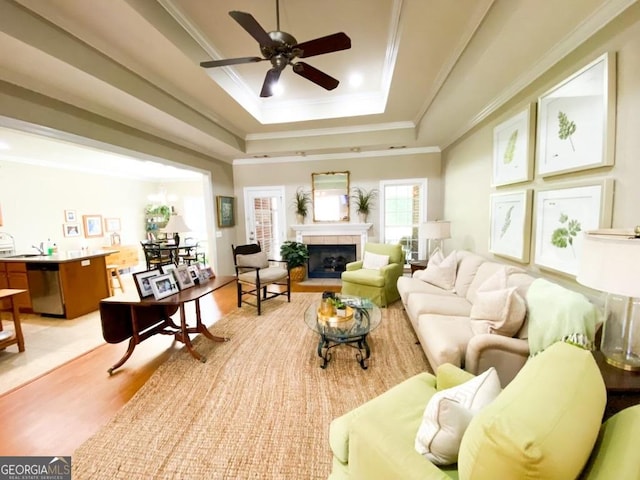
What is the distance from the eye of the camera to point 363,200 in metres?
5.18

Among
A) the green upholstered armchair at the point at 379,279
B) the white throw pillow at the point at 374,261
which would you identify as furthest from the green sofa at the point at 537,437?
the white throw pillow at the point at 374,261

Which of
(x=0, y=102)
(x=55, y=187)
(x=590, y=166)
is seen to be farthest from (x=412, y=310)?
(x=55, y=187)

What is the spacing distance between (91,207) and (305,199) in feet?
17.4

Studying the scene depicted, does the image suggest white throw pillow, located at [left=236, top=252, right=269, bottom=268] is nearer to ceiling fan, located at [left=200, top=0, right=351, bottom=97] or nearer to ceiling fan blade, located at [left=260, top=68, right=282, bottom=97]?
ceiling fan blade, located at [left=260, top=68, right=282, bottom=97]

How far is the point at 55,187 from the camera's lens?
5.67 m

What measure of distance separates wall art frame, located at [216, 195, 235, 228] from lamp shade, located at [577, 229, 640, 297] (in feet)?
16.6

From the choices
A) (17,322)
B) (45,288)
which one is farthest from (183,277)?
(45,288)

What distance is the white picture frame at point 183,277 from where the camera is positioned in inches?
107

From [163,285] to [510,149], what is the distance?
146 inches

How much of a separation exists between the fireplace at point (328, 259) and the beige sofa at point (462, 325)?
214 cm

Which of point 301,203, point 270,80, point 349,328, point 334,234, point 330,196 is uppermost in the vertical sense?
point 270,80

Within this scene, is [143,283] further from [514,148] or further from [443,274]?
[514,148]

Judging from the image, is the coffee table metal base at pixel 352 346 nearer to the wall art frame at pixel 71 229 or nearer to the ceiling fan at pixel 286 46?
the ceiling fan at pixel 286 46

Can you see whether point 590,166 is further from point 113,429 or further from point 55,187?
point 55,187
